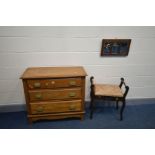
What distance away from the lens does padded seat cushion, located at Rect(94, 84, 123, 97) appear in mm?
2569

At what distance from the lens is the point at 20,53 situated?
2.60 metres

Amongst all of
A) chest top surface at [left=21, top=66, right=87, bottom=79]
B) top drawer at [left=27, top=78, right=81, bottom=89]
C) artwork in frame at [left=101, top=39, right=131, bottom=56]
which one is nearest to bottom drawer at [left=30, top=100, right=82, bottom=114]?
top drawer at [left=27, top=78, right=81, bottom=89]

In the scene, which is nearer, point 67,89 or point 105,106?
point 67,89

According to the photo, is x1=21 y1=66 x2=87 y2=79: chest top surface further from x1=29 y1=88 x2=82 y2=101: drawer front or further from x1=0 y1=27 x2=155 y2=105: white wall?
x1=29 y1=88 x2=82 y2=101: drawer front

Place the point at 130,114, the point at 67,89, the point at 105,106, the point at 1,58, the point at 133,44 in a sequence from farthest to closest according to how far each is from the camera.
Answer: the point at 105,106 < the point at 130,114 < the point at 133,44 < the point at 1,58 < the point at 67,89

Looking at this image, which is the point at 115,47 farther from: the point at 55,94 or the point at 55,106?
the point at 55,106

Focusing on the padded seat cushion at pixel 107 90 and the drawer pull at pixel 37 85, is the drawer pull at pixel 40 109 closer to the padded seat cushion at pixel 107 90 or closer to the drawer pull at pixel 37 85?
the drawer pull at pixel 37 85

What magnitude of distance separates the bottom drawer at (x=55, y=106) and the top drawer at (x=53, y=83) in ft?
1.00

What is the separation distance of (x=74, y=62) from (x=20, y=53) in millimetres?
953

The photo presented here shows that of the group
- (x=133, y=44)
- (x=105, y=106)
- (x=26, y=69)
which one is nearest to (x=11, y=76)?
(x=26, y=69)

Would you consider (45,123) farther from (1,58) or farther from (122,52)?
(122,52)

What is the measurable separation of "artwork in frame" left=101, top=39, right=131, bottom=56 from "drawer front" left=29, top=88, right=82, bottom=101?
888 millimetres

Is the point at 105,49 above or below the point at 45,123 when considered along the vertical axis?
above

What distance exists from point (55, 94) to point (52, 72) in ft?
1.18
